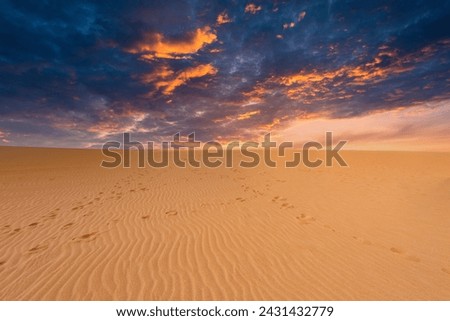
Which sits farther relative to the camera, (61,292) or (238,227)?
(238,227)

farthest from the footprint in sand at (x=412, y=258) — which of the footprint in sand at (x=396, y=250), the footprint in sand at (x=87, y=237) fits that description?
the footprint in sand at (x=87, y=237)

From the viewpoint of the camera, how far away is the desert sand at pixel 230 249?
138 inches

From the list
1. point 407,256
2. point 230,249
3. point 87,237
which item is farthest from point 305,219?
point 87,237

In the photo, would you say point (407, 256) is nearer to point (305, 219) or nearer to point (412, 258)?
point (412, 258)

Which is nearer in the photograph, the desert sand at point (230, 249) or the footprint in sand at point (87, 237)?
the desert sand at point (230, 249)

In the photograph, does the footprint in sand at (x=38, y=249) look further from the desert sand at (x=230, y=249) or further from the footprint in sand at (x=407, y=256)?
the footprint in sand at (x=407, y=256)

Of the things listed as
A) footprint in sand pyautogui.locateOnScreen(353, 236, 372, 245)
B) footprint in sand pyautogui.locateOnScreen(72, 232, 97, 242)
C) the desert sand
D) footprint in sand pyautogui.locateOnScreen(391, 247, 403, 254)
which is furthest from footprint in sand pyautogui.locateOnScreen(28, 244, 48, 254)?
footprint in sand pyautogui.locateOnScreen(391, 247, 403, 254)

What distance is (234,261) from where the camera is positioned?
4.29 meters

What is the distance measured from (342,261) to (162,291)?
3.12 meters

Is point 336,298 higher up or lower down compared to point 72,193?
lower down

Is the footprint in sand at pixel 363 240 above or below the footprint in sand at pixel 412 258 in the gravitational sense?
above

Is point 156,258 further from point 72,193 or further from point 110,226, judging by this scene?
point 72,193

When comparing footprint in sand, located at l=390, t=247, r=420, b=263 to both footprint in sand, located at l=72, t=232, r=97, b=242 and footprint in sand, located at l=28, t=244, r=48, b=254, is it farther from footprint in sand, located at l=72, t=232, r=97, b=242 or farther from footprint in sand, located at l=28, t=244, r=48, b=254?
footprint in sand, located at l=28, t=244, r=48, b=254
